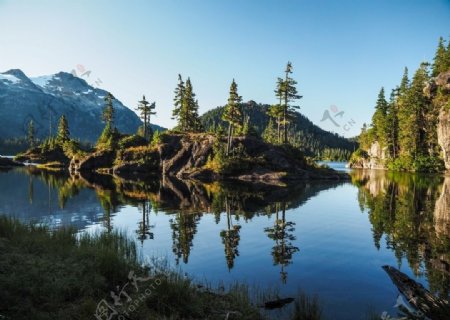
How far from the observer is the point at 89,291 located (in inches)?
318

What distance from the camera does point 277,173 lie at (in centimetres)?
5866

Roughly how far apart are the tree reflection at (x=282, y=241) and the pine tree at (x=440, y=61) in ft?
295

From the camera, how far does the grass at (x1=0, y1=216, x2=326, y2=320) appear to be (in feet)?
23.0

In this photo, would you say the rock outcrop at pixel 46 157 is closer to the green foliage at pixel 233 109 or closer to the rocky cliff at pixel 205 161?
the rocky cliff at pixel 205 161

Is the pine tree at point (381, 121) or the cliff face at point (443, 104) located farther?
the pine tree at point (381, 121)

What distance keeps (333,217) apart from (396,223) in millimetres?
4961

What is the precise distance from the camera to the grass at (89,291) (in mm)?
7020

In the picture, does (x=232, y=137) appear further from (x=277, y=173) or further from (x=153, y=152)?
(x=153, y=152)

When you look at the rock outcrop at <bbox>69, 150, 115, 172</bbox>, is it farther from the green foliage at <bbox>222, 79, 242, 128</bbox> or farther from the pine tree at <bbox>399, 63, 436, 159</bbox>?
the pine tree at <bbox>399, 63, 436, 159</bbox>

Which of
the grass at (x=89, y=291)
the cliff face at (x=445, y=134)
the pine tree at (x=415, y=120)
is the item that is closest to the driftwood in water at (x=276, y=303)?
the grass at (x=89, y=291)

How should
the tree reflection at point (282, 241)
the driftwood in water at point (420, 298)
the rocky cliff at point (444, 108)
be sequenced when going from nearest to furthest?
the driftwood in water at point (420, 298) < the tree reflection at point (282, 241) < the rocky cliff at point (444, 108)

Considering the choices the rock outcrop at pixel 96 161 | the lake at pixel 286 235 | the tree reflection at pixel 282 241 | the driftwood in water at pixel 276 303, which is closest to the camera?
the driftwood in water at pixel 276 303

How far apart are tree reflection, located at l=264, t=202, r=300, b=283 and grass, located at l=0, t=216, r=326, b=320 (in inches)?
155

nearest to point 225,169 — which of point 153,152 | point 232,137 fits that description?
point 232,137
